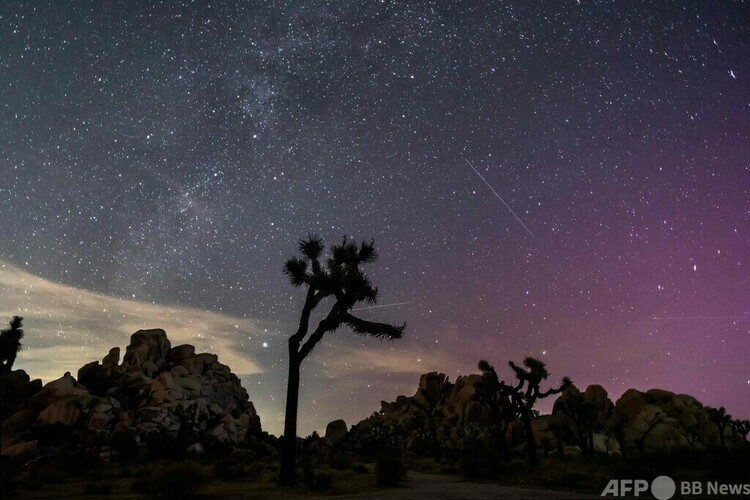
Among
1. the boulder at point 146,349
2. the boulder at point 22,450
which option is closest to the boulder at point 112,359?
the boulder at point 146,349

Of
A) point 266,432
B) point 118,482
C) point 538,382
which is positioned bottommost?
point 266,432

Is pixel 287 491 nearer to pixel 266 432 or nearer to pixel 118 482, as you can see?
pixel 118 482

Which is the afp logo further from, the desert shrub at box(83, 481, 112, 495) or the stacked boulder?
the stacked boulder

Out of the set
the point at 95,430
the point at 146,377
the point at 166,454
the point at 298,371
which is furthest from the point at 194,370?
the point at 298,371

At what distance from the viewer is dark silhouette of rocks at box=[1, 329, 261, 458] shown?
35.8 metres

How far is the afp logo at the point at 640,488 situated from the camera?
1120 cm

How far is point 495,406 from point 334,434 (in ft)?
72.0

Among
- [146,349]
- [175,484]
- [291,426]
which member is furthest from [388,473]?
[146,349]

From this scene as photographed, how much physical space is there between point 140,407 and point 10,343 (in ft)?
40.6

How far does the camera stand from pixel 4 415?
4075cm

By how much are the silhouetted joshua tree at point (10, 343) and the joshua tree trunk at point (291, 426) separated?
36.9 metres

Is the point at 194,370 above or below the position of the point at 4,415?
above

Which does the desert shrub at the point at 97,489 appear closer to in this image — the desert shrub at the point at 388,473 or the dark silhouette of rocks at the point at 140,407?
the desert shrub at the point at 388,473

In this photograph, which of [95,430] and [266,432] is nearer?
[95,430]
